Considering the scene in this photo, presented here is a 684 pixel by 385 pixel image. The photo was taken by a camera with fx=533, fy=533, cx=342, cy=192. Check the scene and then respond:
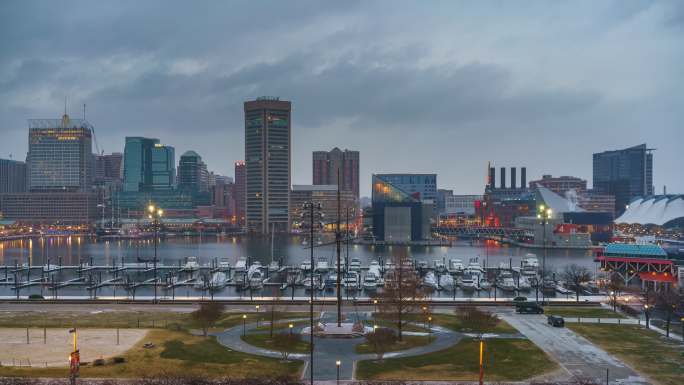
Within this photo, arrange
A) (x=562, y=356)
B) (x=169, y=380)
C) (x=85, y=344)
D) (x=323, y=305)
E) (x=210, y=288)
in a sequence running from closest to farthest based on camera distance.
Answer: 1. (x=169, y=380)
2. (x=562, y=356)
3. (x=85, y=344)
4. (x=323, y=305)
5. (x=210, y=288)

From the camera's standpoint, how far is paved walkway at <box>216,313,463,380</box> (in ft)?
103

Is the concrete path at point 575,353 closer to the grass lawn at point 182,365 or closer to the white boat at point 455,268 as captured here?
the grass lawn at point 182,365

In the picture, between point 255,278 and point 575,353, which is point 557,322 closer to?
point 575,353

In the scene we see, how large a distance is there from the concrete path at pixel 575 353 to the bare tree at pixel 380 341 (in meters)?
10.5

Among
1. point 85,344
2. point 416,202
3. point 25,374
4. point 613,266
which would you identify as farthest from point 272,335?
point 416,202

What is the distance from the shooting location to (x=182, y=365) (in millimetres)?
32188

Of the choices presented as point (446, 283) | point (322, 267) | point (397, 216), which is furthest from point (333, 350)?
point (397, 216)

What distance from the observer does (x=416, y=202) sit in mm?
181500

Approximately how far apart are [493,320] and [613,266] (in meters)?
39.7

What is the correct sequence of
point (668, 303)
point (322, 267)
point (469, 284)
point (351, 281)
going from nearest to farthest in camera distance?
point (668, 303), point (351, 281), point (469, 284), point (322, 267)

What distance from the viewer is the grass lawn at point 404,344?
1423 inches

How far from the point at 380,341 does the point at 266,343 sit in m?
8.39

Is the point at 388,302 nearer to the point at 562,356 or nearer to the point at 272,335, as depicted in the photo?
the point at 272,335

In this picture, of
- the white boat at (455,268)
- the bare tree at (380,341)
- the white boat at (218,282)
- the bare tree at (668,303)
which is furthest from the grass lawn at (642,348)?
the white boat at (455,268)
